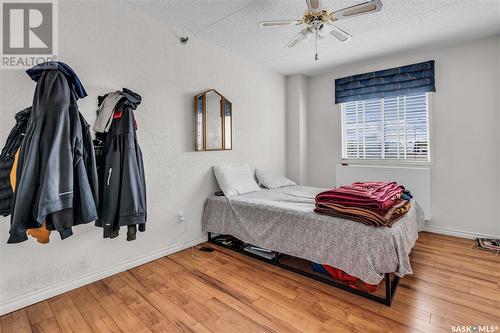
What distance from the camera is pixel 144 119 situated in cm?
245

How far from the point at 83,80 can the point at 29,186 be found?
106 centimetres

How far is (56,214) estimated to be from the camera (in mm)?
1438

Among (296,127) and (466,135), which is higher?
(296,127)

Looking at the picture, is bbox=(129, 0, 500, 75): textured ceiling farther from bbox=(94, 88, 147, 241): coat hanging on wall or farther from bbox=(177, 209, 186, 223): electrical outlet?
bbox=(177, 209, 186, 223): electrical outlet

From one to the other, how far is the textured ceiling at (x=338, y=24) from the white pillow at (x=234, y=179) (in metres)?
1.54

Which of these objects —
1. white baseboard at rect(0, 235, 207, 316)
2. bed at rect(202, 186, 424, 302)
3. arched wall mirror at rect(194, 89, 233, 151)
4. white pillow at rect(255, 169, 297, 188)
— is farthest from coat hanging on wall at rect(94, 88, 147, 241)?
white pillow at rect(255, 169, 297, 188)

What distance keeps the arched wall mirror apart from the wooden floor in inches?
55.7

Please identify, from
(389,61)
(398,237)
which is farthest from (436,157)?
(398,237)

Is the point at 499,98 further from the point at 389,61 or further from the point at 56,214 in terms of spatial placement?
the point at 56,214

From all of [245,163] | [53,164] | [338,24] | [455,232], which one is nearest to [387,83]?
[338,24]

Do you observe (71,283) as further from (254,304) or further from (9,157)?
(254,304)

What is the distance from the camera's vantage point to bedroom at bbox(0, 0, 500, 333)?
5.67ft

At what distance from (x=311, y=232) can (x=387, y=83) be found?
2.64m

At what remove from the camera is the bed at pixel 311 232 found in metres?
1.75
